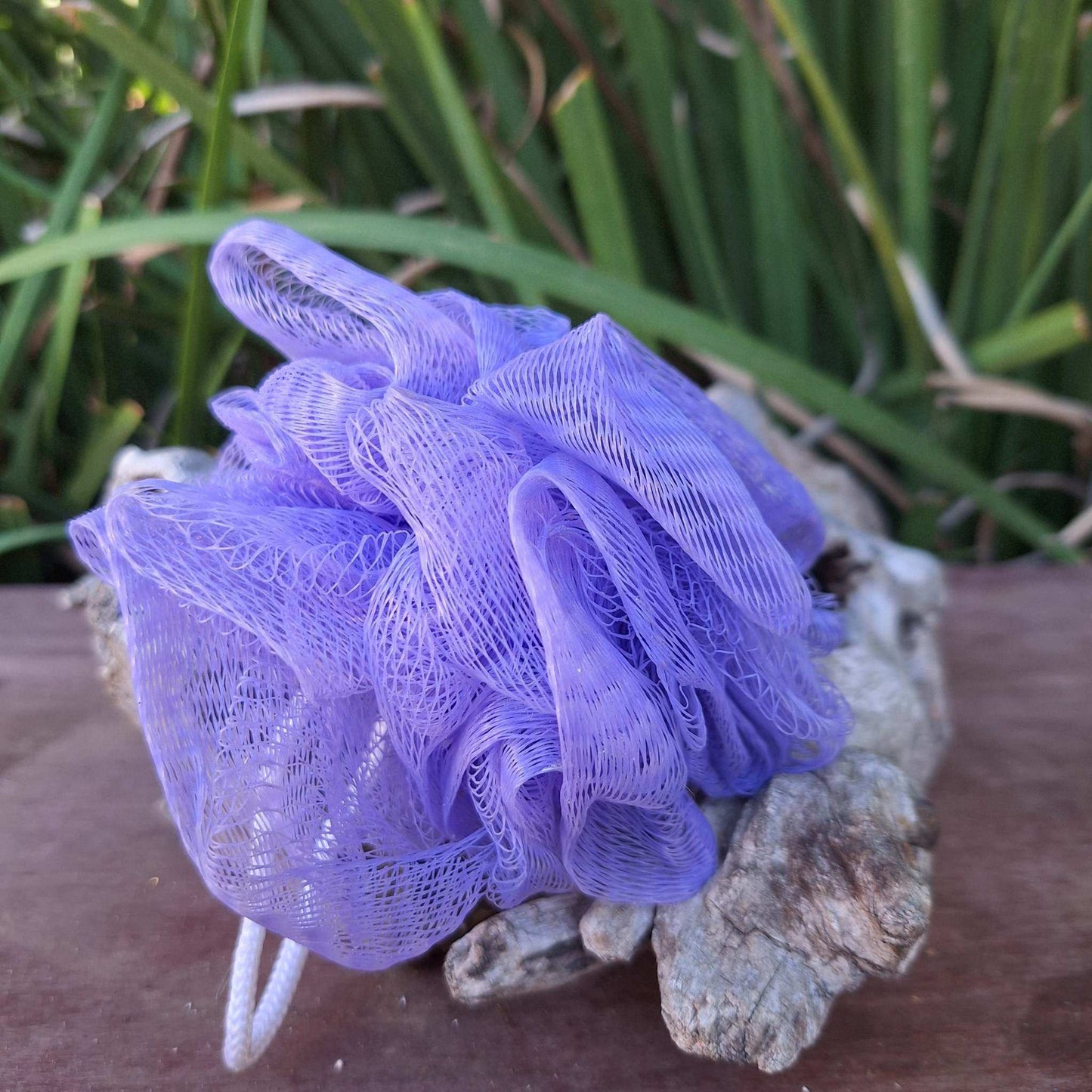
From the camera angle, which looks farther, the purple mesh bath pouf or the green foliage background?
the green foliage background

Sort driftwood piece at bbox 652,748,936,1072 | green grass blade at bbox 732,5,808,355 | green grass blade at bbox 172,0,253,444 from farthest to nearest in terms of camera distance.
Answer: green grass blade at bbox 732,5,808,355 → green grass blade at bbox 172,0,253,444 → driftwood piece at bbox 652,748,936,1072

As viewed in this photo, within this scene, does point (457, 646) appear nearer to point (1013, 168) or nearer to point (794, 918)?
point (794, 918)

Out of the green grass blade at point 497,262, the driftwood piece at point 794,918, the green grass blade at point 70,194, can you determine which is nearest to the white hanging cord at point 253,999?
the driftwood piece at point 794,918

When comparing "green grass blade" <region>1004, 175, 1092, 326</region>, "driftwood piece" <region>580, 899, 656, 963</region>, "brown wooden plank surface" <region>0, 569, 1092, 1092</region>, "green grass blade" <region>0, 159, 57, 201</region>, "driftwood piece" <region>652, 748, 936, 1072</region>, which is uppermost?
"green grass blade" <region>1004, 175, 1092, 326</region>

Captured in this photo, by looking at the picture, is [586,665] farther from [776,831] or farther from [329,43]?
[329,43]

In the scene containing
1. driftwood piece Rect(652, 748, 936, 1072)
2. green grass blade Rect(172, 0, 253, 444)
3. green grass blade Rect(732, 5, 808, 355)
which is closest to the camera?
driftwood piece Rect(652, 748, 936, 1072)

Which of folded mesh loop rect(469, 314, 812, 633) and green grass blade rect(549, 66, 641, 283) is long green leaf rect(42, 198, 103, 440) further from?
folded mesh loop rect(469, 314, 812, 633)

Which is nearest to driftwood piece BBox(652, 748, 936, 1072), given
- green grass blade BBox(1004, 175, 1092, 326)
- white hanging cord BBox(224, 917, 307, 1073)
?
white hanging cord BBox(224, 917, 307, 1073)
